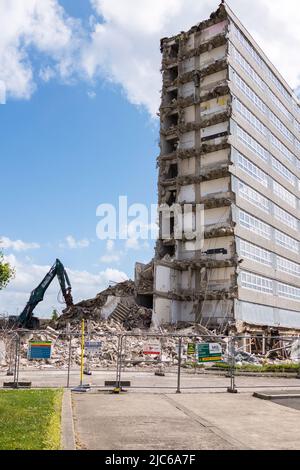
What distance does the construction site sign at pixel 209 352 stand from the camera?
18.1 meters

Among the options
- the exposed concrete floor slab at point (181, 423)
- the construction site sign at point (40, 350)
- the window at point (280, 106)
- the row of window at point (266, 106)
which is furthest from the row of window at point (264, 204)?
the exposed concrete floor slab at point (181, 423)

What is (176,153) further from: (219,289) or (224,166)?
(219,289)

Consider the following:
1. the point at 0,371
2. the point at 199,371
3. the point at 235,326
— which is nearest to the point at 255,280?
the point at 235,326

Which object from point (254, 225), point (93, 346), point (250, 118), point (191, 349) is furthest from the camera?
point (250, 118)

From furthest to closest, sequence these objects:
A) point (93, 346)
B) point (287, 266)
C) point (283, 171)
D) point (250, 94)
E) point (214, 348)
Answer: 1. point (283, 171)
2. point (287, 266)
3. point (250, 94)
4. point (93, 346)
5. point (214, 348)

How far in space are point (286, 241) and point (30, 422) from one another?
57700 mm

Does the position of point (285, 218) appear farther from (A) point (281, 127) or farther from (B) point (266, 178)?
(A) point (281, 127)

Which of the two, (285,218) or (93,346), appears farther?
(285,218)

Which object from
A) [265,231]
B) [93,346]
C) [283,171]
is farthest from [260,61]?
[93,346]

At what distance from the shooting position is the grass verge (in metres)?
6.67

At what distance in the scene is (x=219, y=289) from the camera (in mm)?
48750

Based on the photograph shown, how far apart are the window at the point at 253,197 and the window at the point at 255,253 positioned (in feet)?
16.4

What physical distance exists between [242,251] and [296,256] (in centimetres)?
1788

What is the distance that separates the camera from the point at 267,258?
55.8 metres
